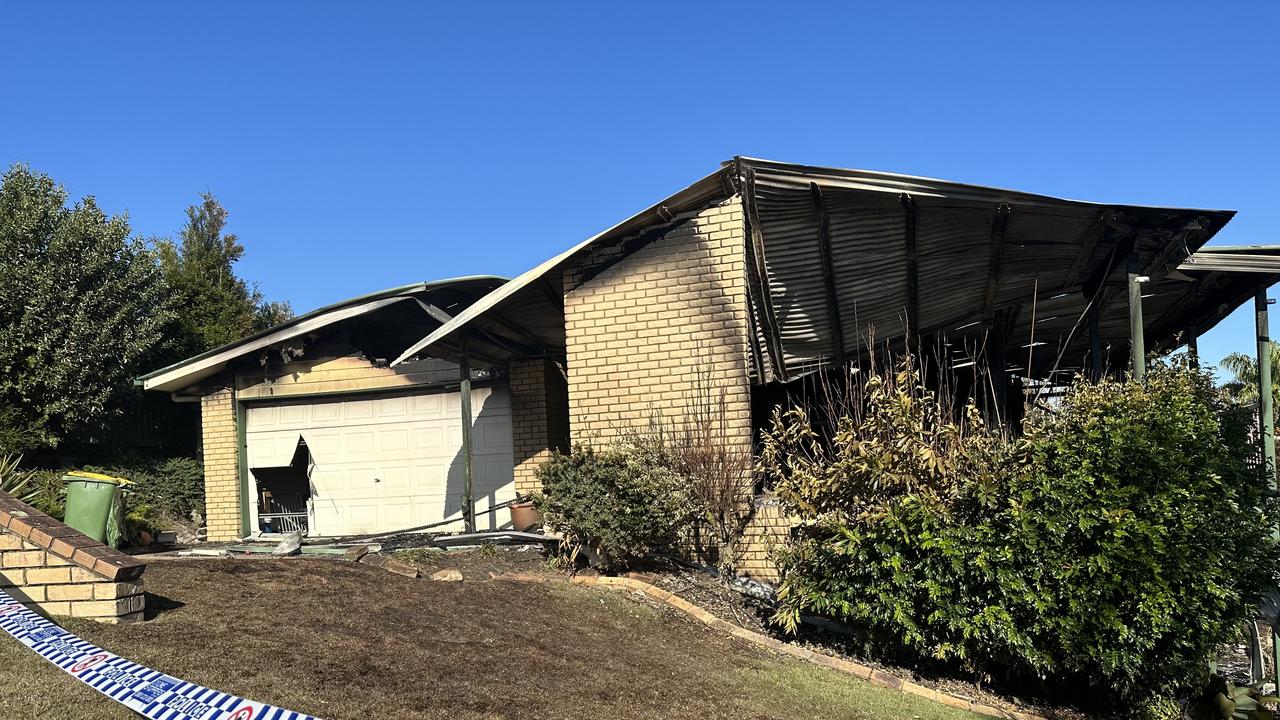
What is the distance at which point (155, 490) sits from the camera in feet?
57.2

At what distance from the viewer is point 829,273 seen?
32.1 feet

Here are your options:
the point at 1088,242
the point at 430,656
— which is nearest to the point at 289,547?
the point at 430,656

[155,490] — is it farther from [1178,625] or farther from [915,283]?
[1178,625]

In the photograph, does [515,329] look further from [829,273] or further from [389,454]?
[829,273]

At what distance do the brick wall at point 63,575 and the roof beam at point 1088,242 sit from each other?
827cm

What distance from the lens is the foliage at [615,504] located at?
318 inches

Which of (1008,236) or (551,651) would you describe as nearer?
(551,651)

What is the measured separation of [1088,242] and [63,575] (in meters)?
9.11

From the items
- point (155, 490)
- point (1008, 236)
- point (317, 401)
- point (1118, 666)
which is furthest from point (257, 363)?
point (1118, 666)

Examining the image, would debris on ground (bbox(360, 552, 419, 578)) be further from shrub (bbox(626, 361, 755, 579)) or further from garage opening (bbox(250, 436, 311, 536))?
garage opening (bbox(250, 436, 311, 536))

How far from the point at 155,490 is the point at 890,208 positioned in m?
15.2

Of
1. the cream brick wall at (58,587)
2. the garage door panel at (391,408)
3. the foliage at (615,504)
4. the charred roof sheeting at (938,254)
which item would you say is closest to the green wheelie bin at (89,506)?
the garage door panel at (391,408)

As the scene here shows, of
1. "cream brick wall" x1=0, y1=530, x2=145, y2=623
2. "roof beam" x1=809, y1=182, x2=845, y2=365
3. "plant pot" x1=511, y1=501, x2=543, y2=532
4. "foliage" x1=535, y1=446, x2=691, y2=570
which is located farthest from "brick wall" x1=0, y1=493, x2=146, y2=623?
"roof beam" x1=809, y1=182, x2=845, y2=365

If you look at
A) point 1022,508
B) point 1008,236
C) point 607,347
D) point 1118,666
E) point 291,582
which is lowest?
point 1118,666
